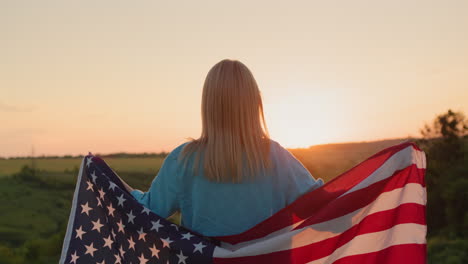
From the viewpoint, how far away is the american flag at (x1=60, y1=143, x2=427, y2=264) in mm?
4348

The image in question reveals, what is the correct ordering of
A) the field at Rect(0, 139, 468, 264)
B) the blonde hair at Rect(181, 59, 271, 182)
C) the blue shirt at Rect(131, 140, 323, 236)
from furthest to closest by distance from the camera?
the field at Rect(0, 139, 468, 264) → the blue shirt at Rect(131, 140, 323, 236) → the blonde hair at Rect(181, 59, 271, 182)

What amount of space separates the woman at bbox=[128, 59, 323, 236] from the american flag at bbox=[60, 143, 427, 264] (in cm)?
12

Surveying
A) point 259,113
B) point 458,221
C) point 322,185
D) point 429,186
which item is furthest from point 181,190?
point 429,186

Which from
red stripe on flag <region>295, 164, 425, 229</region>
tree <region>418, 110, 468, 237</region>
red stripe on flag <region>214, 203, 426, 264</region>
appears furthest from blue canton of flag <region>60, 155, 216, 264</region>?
tree <region>418, 110, 468, 237</region>

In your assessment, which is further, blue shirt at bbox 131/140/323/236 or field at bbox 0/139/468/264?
field at bbox 0/139/468/264

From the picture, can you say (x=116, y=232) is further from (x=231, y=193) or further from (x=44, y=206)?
(x=44, y=206)

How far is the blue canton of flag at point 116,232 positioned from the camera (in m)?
4.45

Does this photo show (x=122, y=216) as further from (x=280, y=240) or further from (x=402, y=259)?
(x=402, y=259)

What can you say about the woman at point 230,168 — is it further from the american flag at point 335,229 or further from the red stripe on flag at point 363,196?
the red stripe on flag at point 363,196

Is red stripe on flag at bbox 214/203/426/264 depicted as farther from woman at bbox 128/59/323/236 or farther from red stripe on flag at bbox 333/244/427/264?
woman at bbox 128/59/323/236

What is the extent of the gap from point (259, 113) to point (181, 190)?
99cm

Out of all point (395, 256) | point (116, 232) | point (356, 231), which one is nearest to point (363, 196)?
point (356, 231)

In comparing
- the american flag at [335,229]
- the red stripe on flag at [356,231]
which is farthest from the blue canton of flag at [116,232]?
the red stripe on flag at [356,231]

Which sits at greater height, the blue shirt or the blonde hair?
the blonde hair
